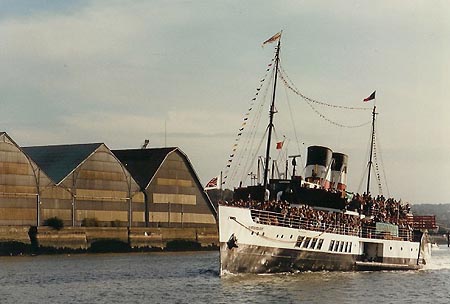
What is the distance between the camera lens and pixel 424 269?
99.3m

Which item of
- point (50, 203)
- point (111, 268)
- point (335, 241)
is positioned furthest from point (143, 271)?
point (50, 203)

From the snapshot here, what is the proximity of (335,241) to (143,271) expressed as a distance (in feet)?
58.5

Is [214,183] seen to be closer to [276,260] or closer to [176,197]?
[276,260]

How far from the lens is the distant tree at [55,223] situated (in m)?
122

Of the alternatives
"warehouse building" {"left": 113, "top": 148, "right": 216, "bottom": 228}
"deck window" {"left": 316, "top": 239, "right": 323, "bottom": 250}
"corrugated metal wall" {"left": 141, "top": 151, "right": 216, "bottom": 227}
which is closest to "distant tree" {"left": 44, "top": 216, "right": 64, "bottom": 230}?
"warehouse building" {"left": 113, "top": 148, "right": 216, "bottom": 228}

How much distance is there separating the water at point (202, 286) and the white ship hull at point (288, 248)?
0.91 metres

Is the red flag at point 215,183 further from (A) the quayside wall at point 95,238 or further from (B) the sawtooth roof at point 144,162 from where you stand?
(B) the sawtooth roof at point 144,162

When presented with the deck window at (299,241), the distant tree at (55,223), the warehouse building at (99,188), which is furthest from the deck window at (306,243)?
the distant tree at (55,223)

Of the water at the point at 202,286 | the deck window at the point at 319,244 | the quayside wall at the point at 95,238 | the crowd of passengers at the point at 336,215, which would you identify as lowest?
the water at the point at 202,286

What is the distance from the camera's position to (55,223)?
122188 millimetres

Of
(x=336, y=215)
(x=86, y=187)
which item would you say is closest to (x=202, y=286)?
(x=336, y=215)

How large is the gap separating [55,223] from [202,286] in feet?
185

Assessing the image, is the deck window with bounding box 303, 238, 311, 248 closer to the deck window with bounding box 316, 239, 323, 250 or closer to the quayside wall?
the deck window with bounding box 316, 239, 323, 250

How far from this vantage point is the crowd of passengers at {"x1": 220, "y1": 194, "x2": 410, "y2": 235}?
7425 centimetres
